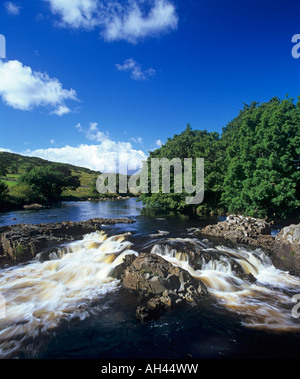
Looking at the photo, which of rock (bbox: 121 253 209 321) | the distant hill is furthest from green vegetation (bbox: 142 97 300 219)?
the distant hill

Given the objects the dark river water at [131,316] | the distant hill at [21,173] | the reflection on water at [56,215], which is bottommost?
the dark river water at [131,316]

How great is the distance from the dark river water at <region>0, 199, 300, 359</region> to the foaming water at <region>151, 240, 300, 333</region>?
0.05m

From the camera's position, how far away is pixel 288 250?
1555 cm

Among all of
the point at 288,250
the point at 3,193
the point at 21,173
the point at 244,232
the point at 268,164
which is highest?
the point at 21,173

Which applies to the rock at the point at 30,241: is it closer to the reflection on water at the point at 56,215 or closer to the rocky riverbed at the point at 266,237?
the reflection on water at the point at 56,215

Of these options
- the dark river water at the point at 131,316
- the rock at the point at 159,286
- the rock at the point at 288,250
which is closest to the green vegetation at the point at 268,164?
the rock at the point at 288,250

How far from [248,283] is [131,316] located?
786 cm

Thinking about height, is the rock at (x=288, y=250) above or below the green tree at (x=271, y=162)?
below

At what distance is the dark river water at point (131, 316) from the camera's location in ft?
24.1

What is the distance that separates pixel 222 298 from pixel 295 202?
15.8 meters

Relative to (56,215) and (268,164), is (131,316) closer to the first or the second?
(268,164)

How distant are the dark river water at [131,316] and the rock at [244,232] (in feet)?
9.90

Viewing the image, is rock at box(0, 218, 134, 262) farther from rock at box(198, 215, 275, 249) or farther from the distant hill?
the distant hill

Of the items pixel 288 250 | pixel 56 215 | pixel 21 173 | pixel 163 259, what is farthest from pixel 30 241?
pixel 21 173
